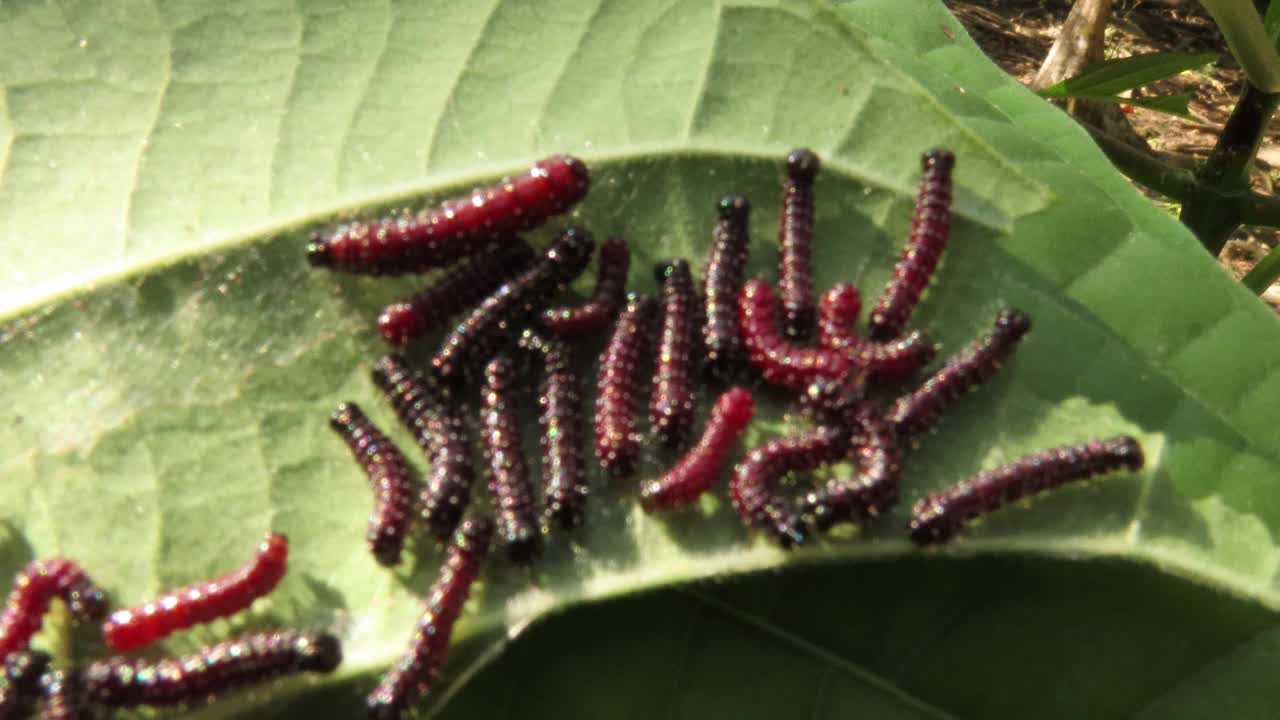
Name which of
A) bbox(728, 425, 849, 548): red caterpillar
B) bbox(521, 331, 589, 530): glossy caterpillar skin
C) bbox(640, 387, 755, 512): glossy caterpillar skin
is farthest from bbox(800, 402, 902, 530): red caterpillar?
bbox(521, 331, 589, 530): glossy caterpillar skin

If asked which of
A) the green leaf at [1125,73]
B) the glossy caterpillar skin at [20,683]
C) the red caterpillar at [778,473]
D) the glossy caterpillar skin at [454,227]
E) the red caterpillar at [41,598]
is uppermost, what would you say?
the green leaf at [1125,73]

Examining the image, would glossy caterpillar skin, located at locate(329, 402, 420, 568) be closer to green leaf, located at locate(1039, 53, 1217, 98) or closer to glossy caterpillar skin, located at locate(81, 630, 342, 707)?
glossy caterpillar skin, located at locate(81, 630, 342, 707)

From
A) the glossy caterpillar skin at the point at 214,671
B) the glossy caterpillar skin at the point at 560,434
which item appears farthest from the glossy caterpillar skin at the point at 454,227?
the glossy caterpillar skin at the point at 214,671

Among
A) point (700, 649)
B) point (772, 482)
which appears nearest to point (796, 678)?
point (700, 649)

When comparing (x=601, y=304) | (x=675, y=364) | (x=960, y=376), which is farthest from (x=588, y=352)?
(x=960, y=376)

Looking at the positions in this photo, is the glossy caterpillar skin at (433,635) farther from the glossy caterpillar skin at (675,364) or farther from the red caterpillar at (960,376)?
the red caterpillar at (960,376)

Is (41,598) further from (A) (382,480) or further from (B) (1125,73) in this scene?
(B) (1125,73)
